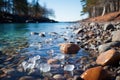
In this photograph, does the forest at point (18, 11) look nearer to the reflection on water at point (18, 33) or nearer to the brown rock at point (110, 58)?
the reflection on water at point (18, 33)

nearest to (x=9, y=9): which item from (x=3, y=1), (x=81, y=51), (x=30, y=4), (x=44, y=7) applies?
(x=3, y=1)

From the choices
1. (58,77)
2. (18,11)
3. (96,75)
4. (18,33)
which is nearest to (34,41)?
(58,77)

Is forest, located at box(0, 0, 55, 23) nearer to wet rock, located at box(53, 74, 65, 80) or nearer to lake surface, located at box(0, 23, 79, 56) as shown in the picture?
lake surface, located at box(0, 23, 79, 56)

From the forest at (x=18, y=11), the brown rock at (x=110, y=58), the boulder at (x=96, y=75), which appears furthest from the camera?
the forest at (x=18, y=11)

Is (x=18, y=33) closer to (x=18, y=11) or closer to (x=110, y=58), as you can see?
(x=110, y=58)

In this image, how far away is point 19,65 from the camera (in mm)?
5508

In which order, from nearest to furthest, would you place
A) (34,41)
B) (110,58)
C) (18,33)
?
(110,58) → (34,41) → (18,33)

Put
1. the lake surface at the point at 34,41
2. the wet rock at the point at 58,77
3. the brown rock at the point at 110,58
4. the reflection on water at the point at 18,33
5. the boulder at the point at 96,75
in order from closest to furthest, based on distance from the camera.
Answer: the boulder at the point at 96,75
the wet rock at the point at 58,77
the brown rock at the point at 110,58
the lake surface at the point at 34,41
the reflection on water at the point at 18,33

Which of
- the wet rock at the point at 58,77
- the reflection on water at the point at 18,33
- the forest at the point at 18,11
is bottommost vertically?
the wet rock at the point at 58,77

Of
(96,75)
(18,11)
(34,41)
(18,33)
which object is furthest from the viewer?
(18,11)

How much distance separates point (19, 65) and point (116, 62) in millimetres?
2419

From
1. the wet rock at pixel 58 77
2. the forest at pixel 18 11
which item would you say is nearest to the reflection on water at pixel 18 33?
the wet rock at pixel 58 77

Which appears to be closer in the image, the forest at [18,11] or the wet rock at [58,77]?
the wet rock at [58,77]

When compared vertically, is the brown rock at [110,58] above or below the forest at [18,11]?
below
